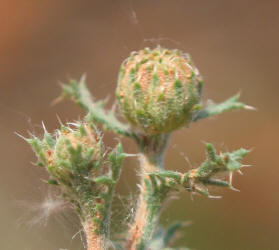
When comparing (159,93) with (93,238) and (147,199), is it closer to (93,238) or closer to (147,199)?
(147,199)

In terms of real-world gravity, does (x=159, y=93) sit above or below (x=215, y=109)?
below

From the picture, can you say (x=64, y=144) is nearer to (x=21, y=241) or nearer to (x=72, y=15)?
(x=21, y=241)

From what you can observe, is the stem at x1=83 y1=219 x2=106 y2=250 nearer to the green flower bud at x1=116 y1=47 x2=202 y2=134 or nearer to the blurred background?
the green flower bud at x1=116 y1=47 x2=202 y2=134

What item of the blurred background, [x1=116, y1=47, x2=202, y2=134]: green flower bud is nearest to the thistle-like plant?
A: [x1=116, y1=47, x2=202, y2=134]: green flower bud

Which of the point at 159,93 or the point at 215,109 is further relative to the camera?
the point at 215,109

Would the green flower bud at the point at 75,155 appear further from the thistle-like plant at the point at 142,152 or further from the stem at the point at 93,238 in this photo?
the stem at the point at 93,238

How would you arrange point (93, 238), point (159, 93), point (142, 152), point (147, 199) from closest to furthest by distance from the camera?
point (93, 238) < point (159, 93) < point (147, 199) < point (142, 152)

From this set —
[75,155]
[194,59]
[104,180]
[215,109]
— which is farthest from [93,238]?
[194,59]

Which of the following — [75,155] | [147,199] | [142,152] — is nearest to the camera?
[75,155]

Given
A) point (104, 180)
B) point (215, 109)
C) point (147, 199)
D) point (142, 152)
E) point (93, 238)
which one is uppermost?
point (215, 109)
